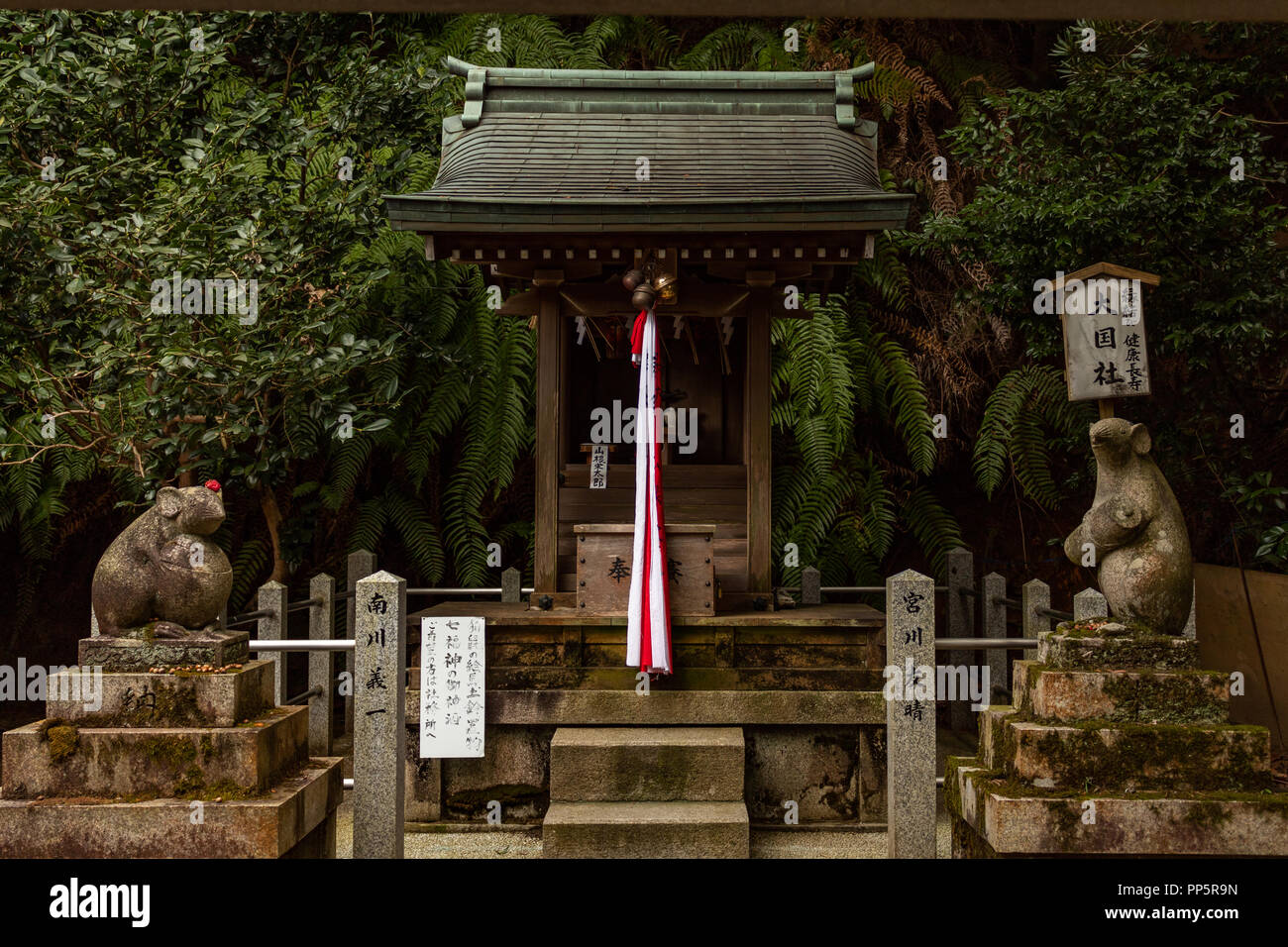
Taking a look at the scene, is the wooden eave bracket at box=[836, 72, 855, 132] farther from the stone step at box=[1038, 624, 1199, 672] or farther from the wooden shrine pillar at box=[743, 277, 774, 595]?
the stone step at box=[1038, 624, 1199, 672]

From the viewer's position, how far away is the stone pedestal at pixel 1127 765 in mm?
3416

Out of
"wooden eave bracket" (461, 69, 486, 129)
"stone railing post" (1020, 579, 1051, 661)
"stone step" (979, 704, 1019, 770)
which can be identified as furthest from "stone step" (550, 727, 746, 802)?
"wooden eave bracket" (461, 69, 486, 129)

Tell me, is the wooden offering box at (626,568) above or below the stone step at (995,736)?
above

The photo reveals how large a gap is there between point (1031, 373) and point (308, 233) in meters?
6.13

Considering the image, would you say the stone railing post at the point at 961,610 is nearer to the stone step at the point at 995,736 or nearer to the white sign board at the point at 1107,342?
the stone step at the point at 995,736

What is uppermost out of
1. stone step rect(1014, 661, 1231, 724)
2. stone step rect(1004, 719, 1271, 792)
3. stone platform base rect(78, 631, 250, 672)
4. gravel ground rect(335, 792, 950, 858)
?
stone platform base rect(78, 631, 250, 672)

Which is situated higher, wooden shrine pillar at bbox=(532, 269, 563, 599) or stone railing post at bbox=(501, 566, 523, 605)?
wooden shrine pillar at bbox=(532, 269, 563, 599)

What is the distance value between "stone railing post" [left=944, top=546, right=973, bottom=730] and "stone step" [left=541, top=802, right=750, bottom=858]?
11.3 ft

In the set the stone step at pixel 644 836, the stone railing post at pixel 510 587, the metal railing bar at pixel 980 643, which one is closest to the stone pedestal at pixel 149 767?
the stone step at pixel 644 836

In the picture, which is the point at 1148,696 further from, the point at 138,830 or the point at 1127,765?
the point at 138,830

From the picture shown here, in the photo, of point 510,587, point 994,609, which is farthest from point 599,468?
point 994,609

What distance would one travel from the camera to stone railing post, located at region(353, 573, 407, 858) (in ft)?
14.4

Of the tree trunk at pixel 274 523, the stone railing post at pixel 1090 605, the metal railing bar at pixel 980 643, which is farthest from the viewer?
the tree trunk at pixel 274 523

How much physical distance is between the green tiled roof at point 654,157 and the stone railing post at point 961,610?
3.08 m
